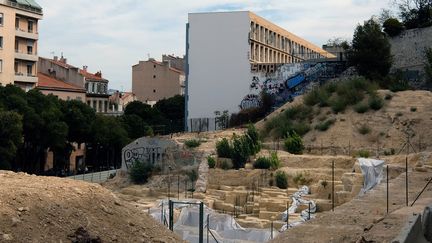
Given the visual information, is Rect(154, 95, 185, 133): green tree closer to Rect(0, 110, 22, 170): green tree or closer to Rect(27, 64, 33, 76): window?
Rect(27, 64, 33, 76): window

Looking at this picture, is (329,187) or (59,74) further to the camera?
(59,74)

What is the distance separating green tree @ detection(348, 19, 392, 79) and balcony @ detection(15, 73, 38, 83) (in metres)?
25.5

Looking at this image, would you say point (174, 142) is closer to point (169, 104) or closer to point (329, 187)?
point (329, 187)

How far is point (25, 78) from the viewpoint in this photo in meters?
49.5

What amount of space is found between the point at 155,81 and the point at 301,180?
172 ft

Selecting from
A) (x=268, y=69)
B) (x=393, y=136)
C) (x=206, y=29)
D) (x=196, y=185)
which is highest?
(x=206, y=29)

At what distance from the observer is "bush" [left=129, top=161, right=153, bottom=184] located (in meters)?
33.2

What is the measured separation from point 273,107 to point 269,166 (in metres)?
19.0

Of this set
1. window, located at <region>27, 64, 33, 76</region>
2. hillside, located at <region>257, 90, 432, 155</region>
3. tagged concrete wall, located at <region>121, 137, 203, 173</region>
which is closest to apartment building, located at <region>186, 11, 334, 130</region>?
hillside, located at <region>257, 90, 432, 155</region>

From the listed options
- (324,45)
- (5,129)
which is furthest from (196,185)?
(324,45)

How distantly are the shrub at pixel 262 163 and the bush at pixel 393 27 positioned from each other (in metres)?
21.1

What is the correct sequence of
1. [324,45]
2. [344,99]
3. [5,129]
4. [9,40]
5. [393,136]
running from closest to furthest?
[5,129] < [393,136] < [344,99] < [9,40] < [324,45]

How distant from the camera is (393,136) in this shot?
35.6m

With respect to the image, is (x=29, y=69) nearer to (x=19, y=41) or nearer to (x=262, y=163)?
(x=19, y=41)
